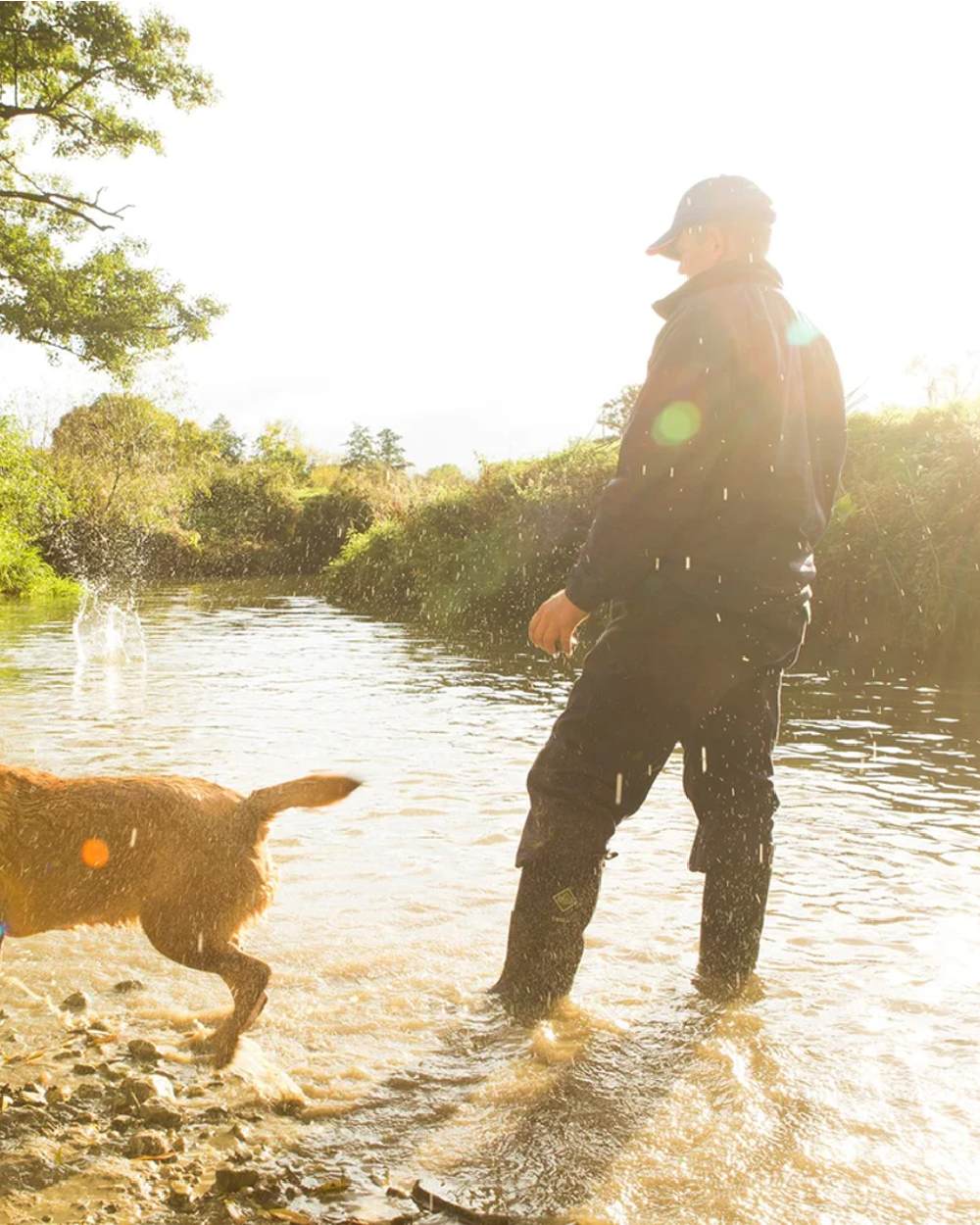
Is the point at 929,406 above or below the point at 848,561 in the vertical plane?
above

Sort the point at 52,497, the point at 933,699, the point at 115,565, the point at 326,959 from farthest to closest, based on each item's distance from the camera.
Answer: the point at 115,565
the point at 52,497
the point at 933,699
the point at 326,959

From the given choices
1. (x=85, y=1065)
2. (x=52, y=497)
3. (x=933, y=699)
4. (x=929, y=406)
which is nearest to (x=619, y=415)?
(x=929, y=406)

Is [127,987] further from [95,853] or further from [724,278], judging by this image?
[724,278]

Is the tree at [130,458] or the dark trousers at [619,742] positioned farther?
the tree at [130,458]

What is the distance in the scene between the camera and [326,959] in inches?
148

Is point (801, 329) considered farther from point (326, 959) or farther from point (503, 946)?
point (326, 959)

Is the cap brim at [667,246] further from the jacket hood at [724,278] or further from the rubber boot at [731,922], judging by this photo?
the rubber boot at [731,922]

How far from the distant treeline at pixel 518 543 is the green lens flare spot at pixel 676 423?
832cm

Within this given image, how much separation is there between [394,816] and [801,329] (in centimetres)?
347

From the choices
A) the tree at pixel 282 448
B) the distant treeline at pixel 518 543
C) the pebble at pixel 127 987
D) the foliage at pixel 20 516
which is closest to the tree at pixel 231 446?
the tree at pixel 282 448

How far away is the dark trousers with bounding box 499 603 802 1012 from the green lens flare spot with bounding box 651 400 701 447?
513 millimetres

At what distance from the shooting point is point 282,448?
195 feet

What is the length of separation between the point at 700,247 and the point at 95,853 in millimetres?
2753

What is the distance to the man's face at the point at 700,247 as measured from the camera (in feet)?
11.3
